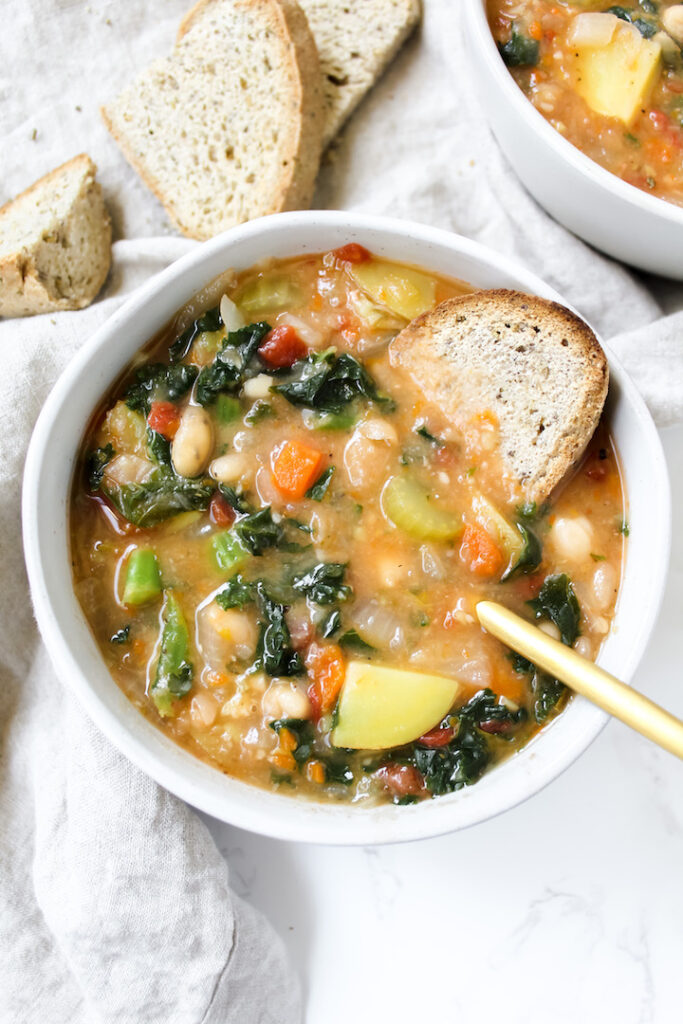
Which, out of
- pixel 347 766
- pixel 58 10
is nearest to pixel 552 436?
pixel 347 766

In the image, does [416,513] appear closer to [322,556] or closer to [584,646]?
[322,556]

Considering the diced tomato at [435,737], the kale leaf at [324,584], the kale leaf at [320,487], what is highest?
the kale leaf at [320,487]

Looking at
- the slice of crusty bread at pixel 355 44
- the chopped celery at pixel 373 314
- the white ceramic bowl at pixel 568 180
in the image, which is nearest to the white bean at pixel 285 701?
the chopped celery at pixel 373 314

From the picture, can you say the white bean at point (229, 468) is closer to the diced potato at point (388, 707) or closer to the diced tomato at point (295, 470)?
the diced tomato at point (295, 470)

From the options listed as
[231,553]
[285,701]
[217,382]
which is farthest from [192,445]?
[285,701]

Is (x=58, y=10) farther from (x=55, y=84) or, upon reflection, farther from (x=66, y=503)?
(x=66, y=503)
